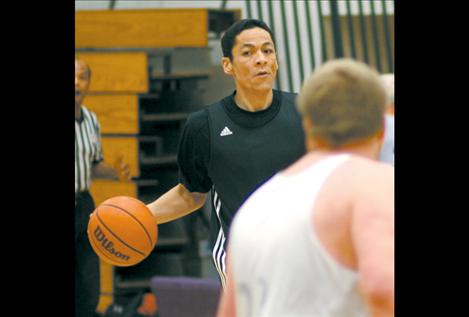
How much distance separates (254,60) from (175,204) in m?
0.72

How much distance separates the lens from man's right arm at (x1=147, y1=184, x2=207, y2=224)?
4.73m

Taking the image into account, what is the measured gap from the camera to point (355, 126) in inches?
103

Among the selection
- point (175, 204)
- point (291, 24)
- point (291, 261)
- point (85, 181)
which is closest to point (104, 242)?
point (175, 204)

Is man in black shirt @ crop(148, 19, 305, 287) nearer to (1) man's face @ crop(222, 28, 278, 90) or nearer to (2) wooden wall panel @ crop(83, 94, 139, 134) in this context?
(1) man's face @ crop(222, 28, 278, 90)

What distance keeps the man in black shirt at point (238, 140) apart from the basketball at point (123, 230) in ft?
0.66

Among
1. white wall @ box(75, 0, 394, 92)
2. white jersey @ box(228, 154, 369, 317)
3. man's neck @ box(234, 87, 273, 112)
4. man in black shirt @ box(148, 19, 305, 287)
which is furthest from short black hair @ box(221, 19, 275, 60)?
white wall @ box(75, 0, 394, 92)

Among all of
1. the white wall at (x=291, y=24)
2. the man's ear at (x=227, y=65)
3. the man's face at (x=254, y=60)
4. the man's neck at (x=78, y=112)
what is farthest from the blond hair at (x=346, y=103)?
the white wall at (x=291, y=24)

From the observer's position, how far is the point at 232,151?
15.2 ft

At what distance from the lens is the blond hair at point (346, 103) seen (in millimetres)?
2605

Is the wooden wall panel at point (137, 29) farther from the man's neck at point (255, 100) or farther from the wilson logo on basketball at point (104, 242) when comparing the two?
the wilson logo on basketball at point (104, 242)

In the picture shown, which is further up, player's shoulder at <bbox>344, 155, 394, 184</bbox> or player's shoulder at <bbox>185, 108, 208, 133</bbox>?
player's shoulder at <bbox>185, 108, 208, 133</bbox>
